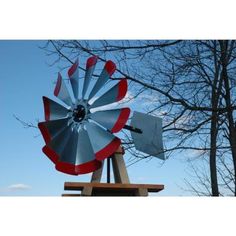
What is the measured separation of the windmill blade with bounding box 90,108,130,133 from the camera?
2.05 metres

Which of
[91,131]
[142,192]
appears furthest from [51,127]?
[142,192]

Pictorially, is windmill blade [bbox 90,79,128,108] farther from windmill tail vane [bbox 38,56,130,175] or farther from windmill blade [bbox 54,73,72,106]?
windmill blade [bbox 54,73,72,106]

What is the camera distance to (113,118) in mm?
2076

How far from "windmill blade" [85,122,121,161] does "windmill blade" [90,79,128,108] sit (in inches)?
5.7

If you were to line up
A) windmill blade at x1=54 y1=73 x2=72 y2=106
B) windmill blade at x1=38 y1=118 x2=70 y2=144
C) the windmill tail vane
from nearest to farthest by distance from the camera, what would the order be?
the windmill tail vane
windmill blade at x1=38 y1=118 x2=70 y2=144
windmill blade at x1=54 y1=73 x2=72 y2=106

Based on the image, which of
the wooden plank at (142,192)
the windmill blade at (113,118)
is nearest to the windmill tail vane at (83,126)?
the windmill blade at (113,118)

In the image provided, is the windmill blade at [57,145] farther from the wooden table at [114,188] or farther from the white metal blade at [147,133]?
the white metal blade at [147,133]

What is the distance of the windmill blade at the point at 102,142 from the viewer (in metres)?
2.02

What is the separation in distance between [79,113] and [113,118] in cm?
21

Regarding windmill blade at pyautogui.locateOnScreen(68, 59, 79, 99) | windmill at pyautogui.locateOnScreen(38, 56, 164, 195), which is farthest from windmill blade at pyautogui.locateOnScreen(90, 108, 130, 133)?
windmill blade at pyautogui.locateOnScreen(68, 59, 79, 99)

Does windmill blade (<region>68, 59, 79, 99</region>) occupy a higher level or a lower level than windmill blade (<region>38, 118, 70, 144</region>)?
higher
